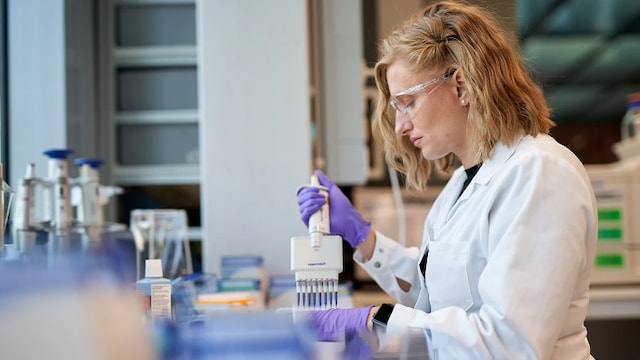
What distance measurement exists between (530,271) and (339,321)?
34cm

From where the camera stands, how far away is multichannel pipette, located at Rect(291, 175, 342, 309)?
157cm

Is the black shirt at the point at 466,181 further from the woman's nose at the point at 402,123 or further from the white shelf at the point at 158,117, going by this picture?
the white shelf at the point at 158,117

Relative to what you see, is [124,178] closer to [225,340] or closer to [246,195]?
[246,195]

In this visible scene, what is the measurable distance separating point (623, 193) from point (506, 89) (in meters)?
1.96

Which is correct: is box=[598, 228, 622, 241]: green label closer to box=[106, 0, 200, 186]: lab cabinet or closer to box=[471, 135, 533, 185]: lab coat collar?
box=[106, 0, 200, 186]: lab cabinet

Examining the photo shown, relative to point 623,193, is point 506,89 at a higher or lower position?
A: higher

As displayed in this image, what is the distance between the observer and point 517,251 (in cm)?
126

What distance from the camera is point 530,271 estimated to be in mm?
1253

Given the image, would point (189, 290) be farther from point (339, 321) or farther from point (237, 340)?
point (237, 340)

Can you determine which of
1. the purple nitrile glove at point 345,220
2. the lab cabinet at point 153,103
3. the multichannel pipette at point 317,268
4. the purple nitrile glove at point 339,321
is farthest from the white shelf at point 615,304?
the purple nitrile glove at point 339,321

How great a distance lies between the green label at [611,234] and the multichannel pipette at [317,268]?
1.94 m

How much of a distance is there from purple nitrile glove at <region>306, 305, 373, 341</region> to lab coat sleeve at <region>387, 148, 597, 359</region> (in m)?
0.07

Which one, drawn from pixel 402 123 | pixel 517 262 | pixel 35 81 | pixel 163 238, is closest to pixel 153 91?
pixel 35 81

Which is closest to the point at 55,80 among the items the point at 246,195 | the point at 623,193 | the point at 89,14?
the point at 89,14
